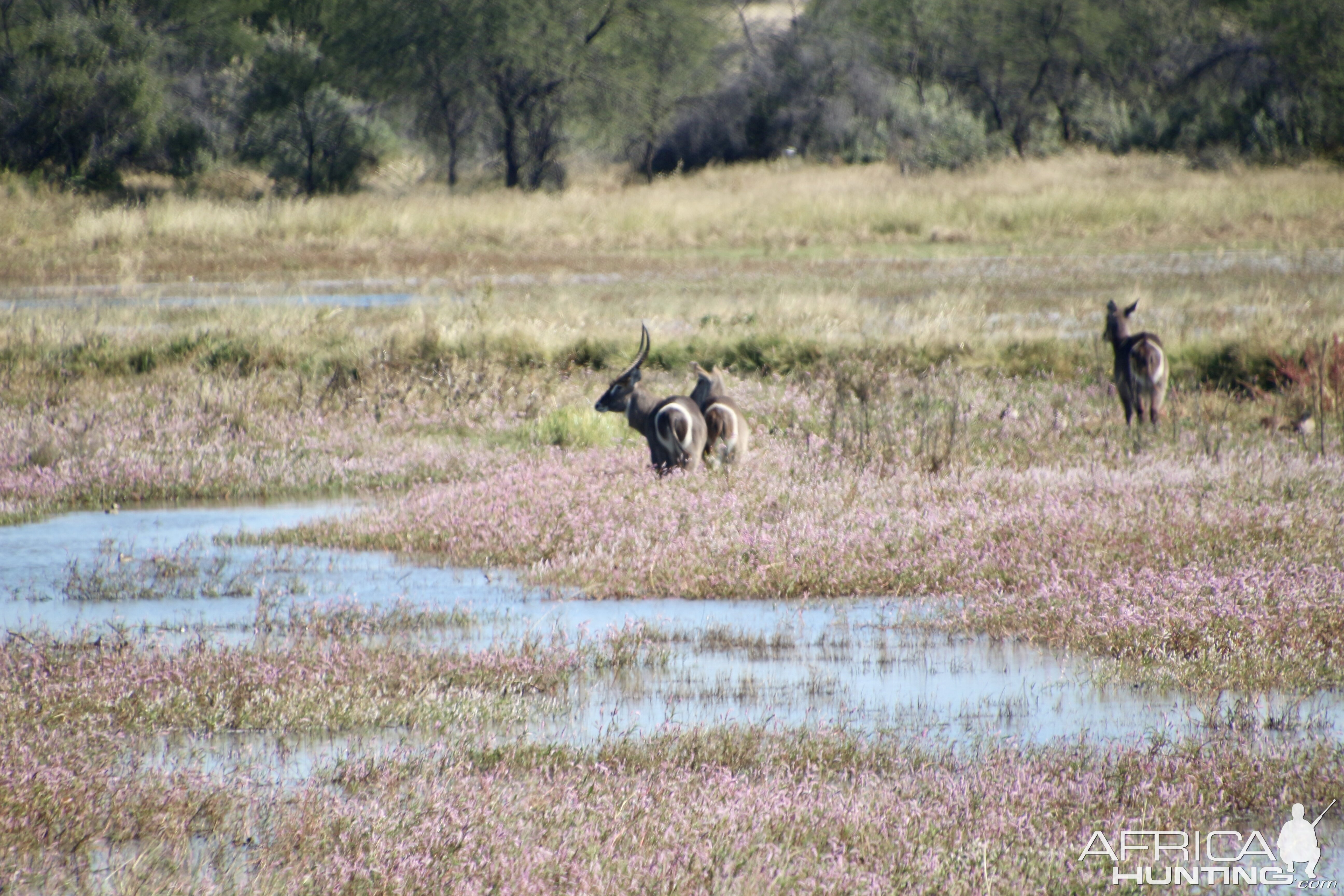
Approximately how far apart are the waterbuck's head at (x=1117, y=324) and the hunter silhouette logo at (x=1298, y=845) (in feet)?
35.5

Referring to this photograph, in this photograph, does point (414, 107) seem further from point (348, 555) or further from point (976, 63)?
point (348, 555)

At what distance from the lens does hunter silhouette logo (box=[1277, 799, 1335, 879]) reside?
17.3 feet

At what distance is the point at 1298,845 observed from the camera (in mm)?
5375

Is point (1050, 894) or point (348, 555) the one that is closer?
point (1050, 894)

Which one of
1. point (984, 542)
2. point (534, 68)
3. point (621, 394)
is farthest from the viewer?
point (534, 68)

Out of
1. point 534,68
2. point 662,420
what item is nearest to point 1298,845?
point 662,420

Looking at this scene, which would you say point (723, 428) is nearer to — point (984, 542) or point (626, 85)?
point (984, 542)

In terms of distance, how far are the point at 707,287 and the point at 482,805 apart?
Answer: 96.8 ft

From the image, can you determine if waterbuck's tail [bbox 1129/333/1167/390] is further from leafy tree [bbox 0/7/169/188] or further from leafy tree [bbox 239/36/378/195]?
leafy tree [bbox 0/7/169/188]

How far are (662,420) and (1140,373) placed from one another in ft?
19.2

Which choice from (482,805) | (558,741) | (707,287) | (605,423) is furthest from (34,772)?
(707,287)

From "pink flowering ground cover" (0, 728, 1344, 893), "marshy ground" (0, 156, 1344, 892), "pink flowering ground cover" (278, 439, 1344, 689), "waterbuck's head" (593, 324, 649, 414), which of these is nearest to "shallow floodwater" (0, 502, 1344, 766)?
"marshy ground" (0, 156, 1344, 892)

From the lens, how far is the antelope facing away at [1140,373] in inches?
591

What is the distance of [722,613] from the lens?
9.51m
